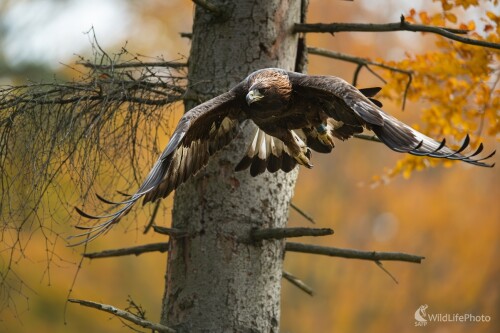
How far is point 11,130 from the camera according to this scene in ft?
17.5

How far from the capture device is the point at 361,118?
17.3ft

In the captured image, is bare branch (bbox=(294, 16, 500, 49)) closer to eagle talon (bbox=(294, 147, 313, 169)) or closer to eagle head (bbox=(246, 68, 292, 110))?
eagle head (bbox=(246, 68, 292, 110))

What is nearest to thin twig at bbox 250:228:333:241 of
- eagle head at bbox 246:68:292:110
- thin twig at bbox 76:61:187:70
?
eagle head at bbox 246:68:292:110

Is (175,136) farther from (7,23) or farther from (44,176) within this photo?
(7,23)

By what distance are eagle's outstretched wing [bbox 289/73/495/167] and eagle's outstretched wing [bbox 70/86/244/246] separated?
50 cm

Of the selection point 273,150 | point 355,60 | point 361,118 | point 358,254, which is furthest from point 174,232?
point 355,60

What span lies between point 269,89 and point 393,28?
0.88 meters

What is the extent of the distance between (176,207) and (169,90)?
0.80 m

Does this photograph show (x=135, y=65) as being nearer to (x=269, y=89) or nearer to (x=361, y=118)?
(x=269, y=89)

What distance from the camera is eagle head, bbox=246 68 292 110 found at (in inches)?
227

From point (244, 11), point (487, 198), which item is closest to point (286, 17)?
point (244, 11)

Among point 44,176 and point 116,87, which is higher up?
point 116,87

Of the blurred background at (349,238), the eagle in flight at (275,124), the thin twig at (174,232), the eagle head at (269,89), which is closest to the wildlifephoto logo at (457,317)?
the blurred background at (349,238)

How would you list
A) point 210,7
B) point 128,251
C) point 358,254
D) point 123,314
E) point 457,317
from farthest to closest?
point 457,317 → point 128,251 → point 210,7 → point 358,254 → point 123,314
